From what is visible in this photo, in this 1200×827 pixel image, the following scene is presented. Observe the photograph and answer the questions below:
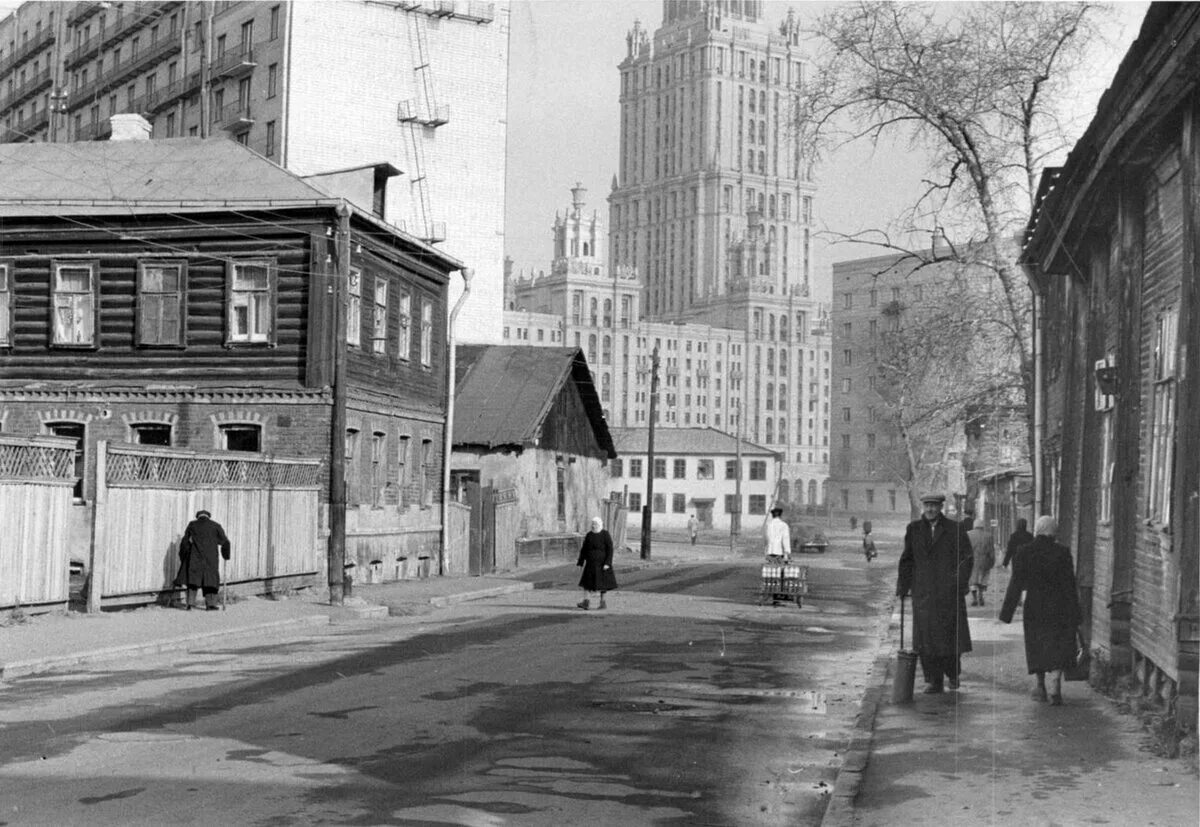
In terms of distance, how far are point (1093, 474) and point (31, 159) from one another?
26.7m

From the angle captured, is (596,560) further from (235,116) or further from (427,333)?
(235,116)

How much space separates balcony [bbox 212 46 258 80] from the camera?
2621 inches

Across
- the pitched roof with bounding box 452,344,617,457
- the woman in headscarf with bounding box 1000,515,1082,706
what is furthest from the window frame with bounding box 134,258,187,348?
the woman in headscarf with bounding box 1000,515,1082,706

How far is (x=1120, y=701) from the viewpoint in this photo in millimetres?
12914

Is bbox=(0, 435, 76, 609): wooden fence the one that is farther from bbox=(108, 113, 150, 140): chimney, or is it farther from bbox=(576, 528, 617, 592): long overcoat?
bbox=(108, 113, 150, 140): chimney

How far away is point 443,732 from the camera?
11.2 metres

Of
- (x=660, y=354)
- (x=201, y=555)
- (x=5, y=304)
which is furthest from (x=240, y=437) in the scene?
(x=660, y=354)

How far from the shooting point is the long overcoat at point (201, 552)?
72.9 feet

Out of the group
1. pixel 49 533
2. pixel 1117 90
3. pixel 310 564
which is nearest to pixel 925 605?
pixel 1117 90

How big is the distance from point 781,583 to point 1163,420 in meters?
16.7

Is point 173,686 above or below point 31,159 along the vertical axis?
below

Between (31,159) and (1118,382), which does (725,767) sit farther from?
(31,159)

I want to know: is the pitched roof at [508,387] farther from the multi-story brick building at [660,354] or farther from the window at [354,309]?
the multi-story brick building at [660,354]

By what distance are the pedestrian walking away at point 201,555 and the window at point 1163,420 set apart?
14310mm
